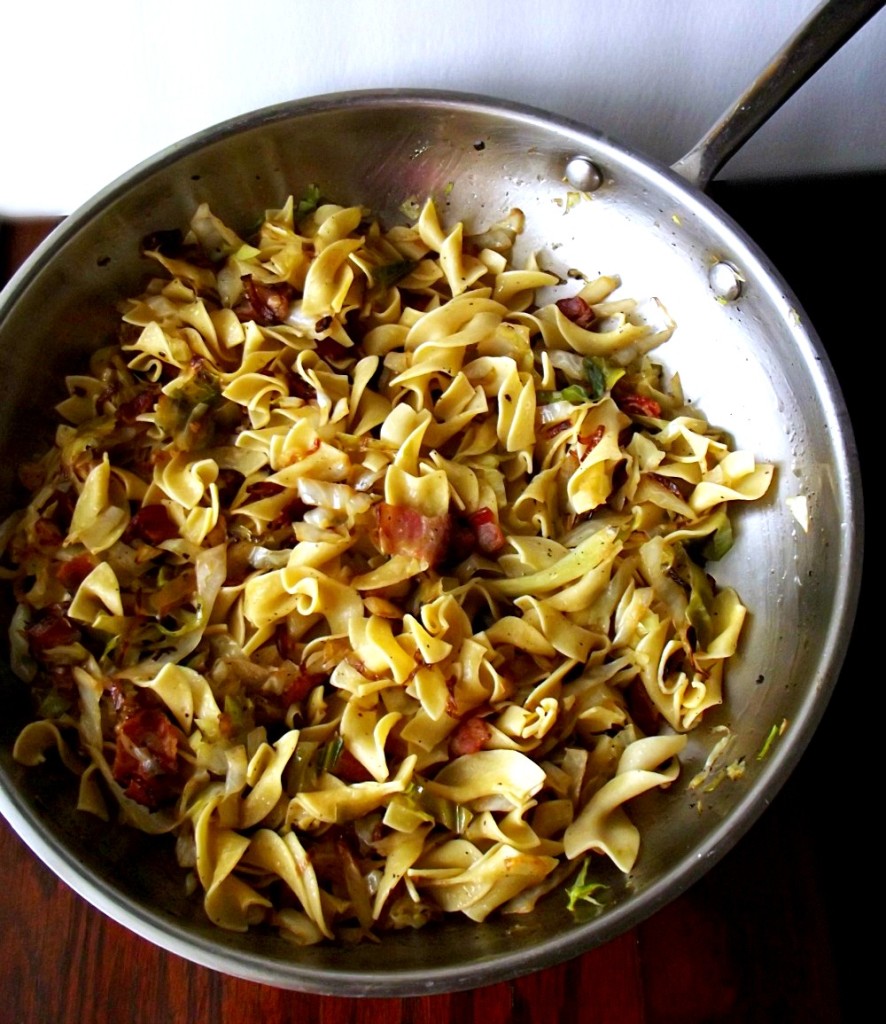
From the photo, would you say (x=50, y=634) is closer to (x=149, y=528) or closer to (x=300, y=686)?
(x=149, y=528)

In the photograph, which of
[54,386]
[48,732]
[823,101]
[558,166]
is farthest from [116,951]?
[823,101]

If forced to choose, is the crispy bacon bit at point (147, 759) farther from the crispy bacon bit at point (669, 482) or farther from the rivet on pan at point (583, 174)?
the rivet on pan at point (583, 174)

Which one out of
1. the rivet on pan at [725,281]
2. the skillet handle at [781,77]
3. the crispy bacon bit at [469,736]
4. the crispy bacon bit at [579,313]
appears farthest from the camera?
the crispy bacon bit at [579,313]

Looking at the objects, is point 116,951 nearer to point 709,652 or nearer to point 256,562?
point 256,562

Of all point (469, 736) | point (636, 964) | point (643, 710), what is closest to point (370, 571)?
point (469, 736)

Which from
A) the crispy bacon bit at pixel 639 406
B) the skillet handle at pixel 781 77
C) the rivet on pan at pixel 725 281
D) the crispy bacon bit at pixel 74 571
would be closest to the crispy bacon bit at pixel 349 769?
the crispy bacon bit at pixel 74 571
